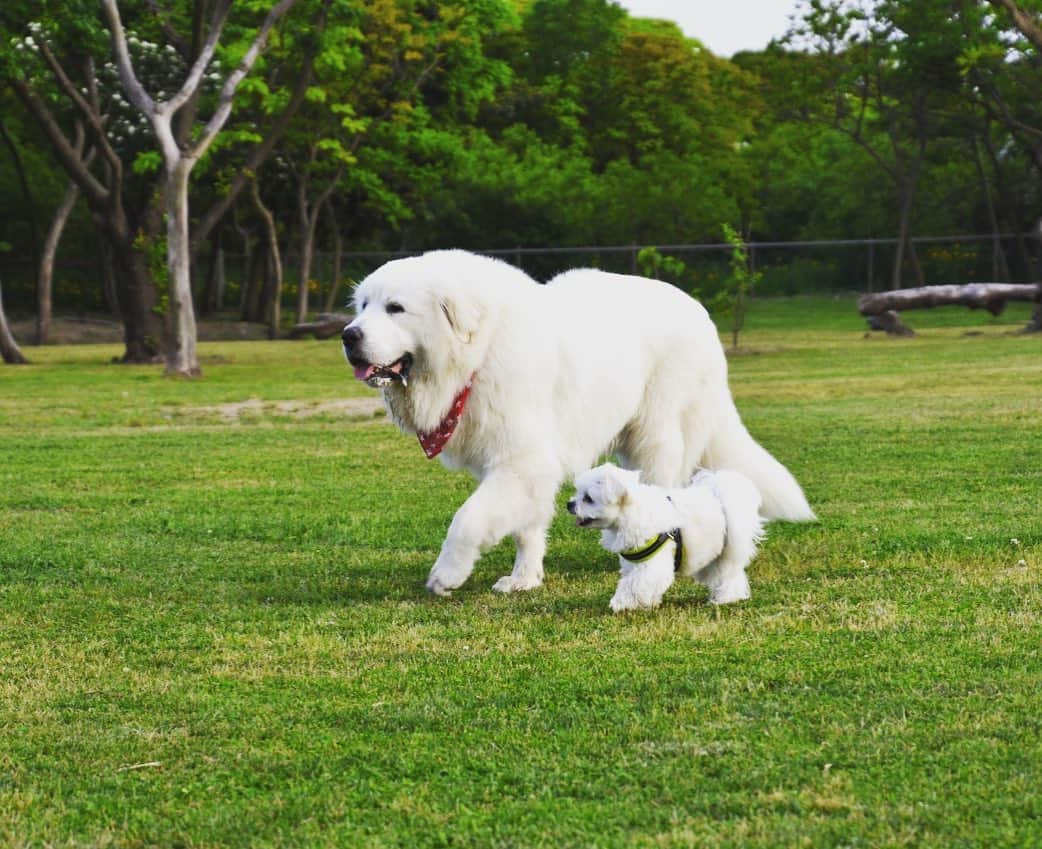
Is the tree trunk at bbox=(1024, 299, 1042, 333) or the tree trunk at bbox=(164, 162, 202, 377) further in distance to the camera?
the tree trunk at bbox=(1024, 299, 1042, 333)

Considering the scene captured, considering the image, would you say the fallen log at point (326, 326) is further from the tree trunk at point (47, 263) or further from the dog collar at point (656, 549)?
the dog collar at point (656, 549)

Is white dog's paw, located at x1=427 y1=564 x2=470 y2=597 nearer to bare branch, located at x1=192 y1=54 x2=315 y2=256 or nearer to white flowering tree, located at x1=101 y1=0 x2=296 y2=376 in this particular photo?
white flowering tree, located at x1=101 y1=0 x2=296 y2=376

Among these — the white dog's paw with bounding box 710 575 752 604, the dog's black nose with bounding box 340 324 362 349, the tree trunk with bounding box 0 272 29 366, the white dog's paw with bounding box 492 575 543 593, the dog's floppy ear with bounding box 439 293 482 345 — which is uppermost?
the dog's floppy ear with bounding box 439 293 482 345

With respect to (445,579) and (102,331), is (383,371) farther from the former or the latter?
(102,331)

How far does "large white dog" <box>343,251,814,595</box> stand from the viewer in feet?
23.2

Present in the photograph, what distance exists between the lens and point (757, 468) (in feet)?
27.8

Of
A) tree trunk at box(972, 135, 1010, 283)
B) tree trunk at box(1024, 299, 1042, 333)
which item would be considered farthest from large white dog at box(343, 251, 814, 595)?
tree trunk at box(972, 135, 1010, 283)

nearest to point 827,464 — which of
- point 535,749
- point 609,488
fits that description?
point 609,488

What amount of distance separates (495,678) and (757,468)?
3.36m

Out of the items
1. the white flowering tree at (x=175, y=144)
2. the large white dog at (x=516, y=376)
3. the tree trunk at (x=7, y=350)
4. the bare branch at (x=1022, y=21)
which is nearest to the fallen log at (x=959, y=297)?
the bare branch at (x=1022, y=21)

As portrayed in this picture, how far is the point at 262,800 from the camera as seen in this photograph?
167 inches

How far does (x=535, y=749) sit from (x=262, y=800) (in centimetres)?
83

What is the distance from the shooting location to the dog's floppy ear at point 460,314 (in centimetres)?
707

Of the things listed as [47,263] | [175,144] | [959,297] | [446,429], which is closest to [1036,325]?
[959,297]
